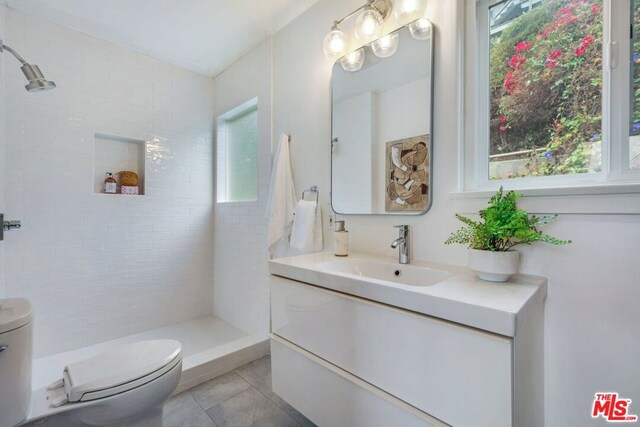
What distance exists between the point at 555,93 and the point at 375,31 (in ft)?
2.92

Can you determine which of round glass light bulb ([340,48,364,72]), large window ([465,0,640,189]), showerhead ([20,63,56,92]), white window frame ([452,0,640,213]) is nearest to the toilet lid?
showerhead ([20,63,56,92])

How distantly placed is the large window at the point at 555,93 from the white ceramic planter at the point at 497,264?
36 centimetres

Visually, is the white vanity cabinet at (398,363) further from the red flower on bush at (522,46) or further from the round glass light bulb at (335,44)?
the round glass light bulb at (335,44)

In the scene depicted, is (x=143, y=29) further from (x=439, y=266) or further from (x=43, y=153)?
(x=439, y=266)

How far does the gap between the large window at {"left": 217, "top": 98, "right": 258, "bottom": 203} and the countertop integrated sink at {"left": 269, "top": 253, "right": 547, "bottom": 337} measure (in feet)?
4.67

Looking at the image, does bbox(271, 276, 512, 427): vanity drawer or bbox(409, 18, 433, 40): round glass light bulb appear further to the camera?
bbox(409, 18, 433, 40): round glass light bulb

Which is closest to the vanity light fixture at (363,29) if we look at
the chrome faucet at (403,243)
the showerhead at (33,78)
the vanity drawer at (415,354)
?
the chrome faucet at (403,243)

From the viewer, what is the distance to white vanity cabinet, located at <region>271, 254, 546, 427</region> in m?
0.69

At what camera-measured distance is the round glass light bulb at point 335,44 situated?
5.26 ft

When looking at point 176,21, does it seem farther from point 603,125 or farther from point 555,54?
point 603,125

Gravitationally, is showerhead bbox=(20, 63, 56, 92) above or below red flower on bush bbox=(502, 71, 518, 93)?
above

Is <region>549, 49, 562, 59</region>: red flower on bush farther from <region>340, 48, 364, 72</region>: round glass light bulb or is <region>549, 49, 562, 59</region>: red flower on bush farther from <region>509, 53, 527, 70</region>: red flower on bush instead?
<region>340, 48, 364, 72</region>: round glass light bulb

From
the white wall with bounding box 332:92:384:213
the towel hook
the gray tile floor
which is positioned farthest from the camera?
the towel hook

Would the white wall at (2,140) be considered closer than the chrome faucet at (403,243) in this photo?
No
